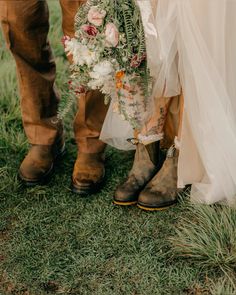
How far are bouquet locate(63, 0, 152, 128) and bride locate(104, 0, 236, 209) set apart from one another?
0.06 m

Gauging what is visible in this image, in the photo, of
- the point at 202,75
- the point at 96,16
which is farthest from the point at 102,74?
the point at 202,75

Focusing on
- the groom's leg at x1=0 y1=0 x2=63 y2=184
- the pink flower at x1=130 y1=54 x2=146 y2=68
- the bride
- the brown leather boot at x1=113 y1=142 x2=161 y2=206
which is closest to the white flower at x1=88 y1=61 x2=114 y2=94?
the pink flower at x1=130 y1=54 x2=146 y2=68

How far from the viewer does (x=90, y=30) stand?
2.47 meters

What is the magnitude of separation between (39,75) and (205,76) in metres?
0.97

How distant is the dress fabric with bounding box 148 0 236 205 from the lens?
98.2 inches

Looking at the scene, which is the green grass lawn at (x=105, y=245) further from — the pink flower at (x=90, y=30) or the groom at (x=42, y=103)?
the pink flower at (x=90, y=30)

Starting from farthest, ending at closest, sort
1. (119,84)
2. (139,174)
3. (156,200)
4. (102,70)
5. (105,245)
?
(139,174), (156,200), (105,245), (119,84), (102,70)

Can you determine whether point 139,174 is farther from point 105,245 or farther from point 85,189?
point 105,245

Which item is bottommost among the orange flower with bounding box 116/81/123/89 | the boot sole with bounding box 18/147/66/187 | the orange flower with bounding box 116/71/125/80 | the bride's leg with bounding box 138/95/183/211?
the boot sole with bounding box 18/147/66/187

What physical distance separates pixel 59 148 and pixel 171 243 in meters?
1.10

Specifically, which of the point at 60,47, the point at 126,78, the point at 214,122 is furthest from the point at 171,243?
the point at 60,47

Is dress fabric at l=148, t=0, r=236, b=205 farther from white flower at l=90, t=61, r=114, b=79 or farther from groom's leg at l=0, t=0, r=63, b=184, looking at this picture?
groom's leg at l=0, t=0, r=63, b=184

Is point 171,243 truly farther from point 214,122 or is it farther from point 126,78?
point 126,78

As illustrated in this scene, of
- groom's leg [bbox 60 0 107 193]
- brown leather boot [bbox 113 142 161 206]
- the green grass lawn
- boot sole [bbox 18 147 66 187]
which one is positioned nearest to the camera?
the green grass lawn
